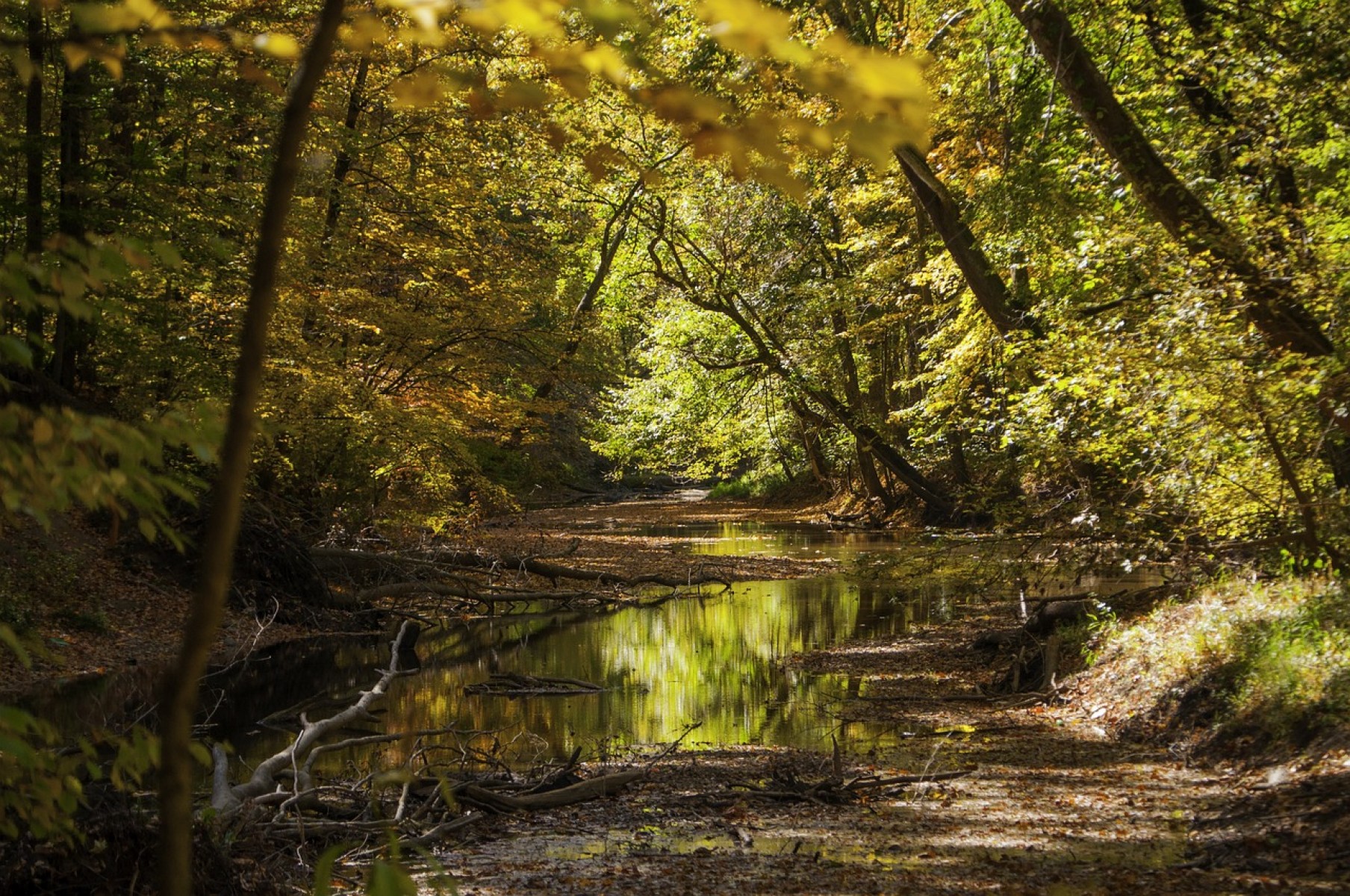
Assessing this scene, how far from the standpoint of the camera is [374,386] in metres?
18.0

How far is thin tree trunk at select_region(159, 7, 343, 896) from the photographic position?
1040mm

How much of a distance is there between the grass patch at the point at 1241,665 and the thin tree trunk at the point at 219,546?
24.6 feet

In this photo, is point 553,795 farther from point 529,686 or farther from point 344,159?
point 344,159

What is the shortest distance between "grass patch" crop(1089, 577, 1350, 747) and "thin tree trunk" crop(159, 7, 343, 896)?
7508 millimetres

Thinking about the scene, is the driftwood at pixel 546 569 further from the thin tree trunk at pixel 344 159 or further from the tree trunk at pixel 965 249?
the tree trunk at pixel 965 249

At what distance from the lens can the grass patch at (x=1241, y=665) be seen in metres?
7.30

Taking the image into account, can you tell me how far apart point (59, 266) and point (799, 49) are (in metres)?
1.84

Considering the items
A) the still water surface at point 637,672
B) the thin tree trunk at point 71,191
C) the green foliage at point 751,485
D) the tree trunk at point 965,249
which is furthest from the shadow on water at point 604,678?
the green foliage at point 751,485

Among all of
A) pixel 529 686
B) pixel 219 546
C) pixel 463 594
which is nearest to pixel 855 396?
pixel 463 594

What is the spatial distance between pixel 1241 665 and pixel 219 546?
8785 millimetres

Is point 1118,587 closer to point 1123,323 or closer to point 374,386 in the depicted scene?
point 1123,323

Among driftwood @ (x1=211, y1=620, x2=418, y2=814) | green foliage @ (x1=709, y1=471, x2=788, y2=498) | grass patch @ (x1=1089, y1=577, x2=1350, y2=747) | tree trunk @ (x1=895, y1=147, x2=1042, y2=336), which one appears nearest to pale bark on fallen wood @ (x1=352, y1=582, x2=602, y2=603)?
driftwood @ (x1=211, y1=620, x2=418, y2=814)

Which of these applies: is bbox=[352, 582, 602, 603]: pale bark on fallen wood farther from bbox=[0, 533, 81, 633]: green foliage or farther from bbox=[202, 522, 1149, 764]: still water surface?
bbox=[0, 533, 81, 633]: green foliage

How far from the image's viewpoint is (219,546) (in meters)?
1.07
